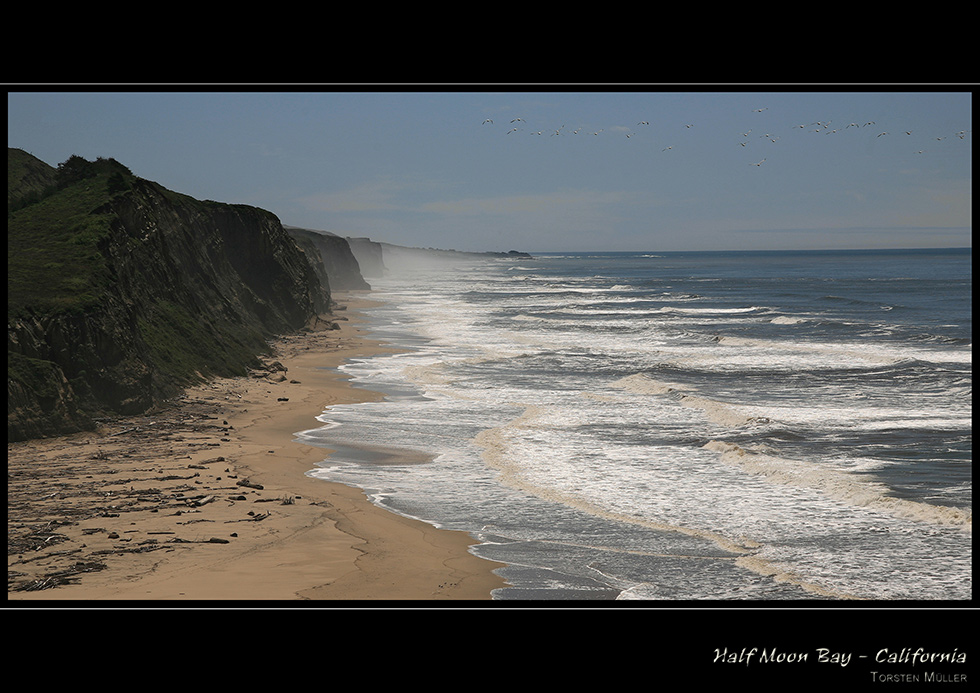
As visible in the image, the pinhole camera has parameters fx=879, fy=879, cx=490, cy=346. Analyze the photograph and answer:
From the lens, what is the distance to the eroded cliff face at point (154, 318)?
1606 centimetres

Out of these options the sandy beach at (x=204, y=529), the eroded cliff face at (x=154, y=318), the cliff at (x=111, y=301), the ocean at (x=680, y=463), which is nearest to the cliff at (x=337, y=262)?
the eroded cliff face at (x=154, y=318)

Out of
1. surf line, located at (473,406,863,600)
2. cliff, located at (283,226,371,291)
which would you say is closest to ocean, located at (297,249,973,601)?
surf line, located at (473,406,863,600)

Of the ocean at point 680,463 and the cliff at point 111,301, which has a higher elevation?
the cliff at point 111,301

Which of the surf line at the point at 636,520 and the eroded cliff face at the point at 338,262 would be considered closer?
the surf line at the point at 636,520

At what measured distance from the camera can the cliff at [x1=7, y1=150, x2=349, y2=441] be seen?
16250 millimetres

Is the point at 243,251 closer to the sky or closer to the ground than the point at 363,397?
closer to the sky

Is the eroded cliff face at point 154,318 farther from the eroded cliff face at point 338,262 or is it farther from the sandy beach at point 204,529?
the eroded cliff face at point 338,262

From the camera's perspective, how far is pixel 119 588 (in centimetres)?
852

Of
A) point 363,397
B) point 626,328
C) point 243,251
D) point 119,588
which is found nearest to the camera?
point 119,588

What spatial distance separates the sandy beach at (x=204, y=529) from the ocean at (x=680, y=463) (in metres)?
0.71

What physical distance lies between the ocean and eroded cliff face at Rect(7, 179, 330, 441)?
13.6ft
